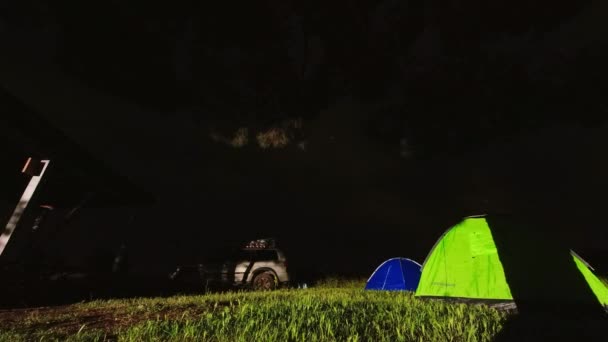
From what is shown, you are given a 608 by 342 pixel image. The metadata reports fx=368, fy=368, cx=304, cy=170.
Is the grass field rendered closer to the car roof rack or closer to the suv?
the suv

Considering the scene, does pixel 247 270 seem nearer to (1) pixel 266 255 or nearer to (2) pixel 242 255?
(2) pixel 242 255

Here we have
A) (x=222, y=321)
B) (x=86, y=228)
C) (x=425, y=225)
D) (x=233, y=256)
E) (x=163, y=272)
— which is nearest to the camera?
(x=222, y=321)

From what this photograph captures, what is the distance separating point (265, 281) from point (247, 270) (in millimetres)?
742

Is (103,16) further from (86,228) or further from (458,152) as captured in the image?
(458,152)

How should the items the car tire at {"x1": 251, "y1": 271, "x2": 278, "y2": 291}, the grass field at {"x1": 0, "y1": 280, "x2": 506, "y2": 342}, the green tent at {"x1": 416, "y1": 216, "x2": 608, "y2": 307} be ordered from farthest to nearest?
1. the car tire at {"x1": 251, "y1": 271, "x2": 278, "y2": 291}
2. the green tent at {"x1": 416, "y1": 216, "x2": 608, "y2": 307}
3. the grass field at {"x1": 0, "y1": 280, "x2": 506, "y2": 342}

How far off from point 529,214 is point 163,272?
51.7 feet

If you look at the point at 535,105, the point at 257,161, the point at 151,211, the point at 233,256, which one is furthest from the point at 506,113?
the point at 151,211

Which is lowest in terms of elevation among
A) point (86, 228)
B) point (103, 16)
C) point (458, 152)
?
point (86, 228)

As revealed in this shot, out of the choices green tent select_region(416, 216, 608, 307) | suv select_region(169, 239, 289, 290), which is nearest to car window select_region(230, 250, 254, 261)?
suv select_region(169, 239, 289, 290)

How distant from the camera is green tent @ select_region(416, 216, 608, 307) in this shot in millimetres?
5633

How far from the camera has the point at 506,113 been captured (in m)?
16.2

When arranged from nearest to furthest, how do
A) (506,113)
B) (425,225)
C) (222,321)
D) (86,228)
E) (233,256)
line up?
(222,321), (233,256), (86,228), (506,113), (425,225)

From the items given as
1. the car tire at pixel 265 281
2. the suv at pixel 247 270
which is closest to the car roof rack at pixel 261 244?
the suv at pixel 247 270

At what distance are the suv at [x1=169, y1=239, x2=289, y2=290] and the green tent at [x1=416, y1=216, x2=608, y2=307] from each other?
692cm
